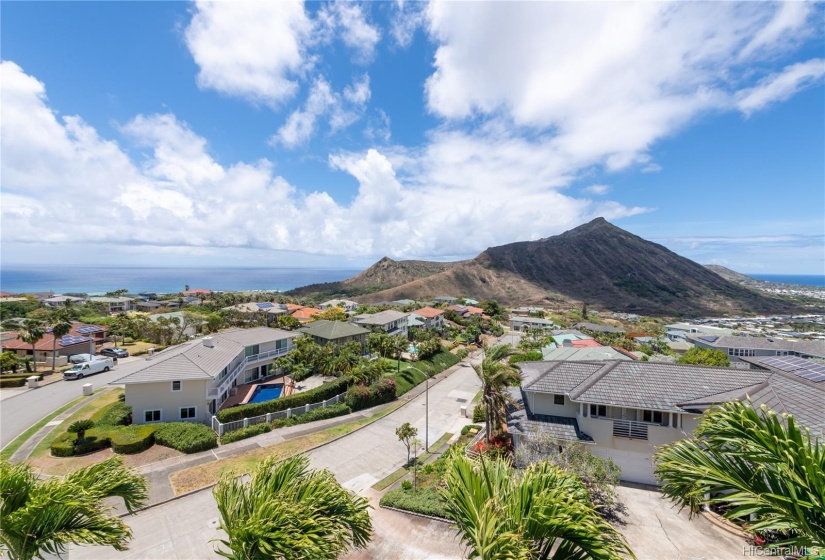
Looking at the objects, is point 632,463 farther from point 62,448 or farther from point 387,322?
point 387,322

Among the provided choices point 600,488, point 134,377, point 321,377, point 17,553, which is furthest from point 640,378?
point 134,377

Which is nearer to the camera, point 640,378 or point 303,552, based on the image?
point 303,552

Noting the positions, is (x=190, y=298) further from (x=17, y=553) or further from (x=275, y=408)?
(x=17, y=553)

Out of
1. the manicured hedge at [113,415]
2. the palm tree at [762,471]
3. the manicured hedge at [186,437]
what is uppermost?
the palm tree at [762,471]

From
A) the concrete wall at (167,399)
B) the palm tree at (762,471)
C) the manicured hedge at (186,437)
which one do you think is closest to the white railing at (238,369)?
the concrete wall at (167,399)

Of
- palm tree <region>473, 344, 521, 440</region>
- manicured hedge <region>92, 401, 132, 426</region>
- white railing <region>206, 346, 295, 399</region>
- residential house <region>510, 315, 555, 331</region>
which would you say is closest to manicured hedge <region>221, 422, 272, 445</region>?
white railing <region>206, 346, 295, 399</region>

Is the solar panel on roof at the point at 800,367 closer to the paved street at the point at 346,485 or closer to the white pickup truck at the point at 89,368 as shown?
the paved street at the point at 346,485

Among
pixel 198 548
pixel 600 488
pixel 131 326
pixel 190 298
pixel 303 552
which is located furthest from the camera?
pixel 190 298

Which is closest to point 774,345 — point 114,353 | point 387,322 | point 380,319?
point 387,322
